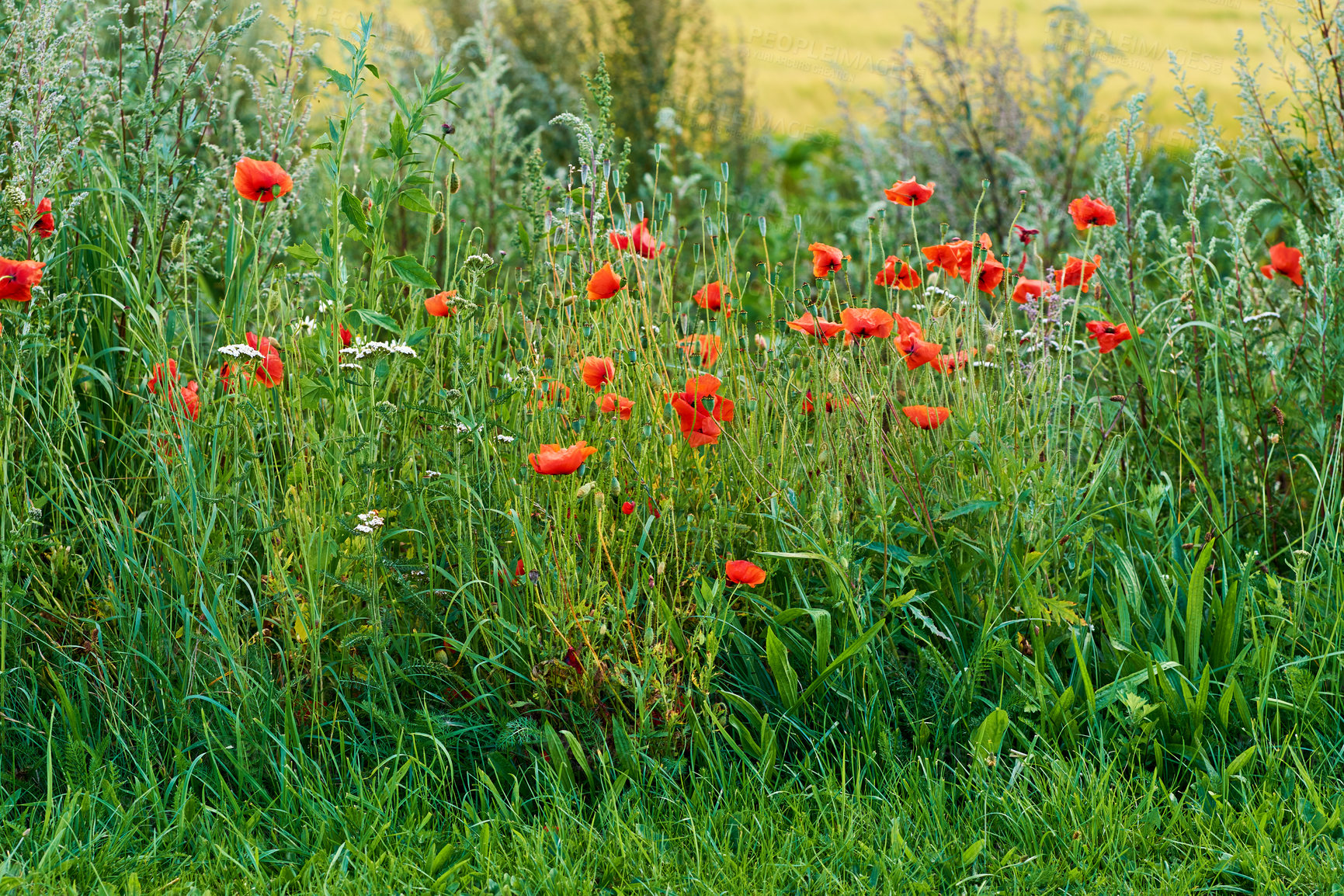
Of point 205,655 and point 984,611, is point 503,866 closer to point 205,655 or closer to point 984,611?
point 205,655

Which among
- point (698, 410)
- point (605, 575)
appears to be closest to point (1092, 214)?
point (698, 410)

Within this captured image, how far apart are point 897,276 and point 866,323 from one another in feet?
0.91

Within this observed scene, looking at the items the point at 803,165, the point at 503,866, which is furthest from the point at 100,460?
the point at 803,165

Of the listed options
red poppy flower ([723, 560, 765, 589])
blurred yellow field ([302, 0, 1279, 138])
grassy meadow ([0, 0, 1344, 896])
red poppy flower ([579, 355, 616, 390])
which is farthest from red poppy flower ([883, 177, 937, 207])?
blurred yellow field ([302, 0, 1279, 138])

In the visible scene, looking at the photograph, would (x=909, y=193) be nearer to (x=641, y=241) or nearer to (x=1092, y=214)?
(x=1092, y=214)

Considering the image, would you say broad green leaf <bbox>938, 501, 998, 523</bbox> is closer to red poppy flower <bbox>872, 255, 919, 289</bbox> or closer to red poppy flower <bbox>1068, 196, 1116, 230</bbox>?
red poppy flower <bbox>872, 255, 919, 289</bbox>

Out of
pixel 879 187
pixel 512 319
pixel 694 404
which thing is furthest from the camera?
pixel 879 187

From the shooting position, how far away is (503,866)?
1.82 meters

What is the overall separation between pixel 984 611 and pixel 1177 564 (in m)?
0.44

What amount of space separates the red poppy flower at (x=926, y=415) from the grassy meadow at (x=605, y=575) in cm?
1

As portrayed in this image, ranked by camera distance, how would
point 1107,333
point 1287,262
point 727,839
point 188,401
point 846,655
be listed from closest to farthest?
point 727,839
point 846,655
point 188,401
point 1107,333
point 1287,262

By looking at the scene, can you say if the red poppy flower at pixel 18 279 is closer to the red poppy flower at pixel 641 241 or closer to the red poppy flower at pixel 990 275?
the red poppy flower at pixel 641 241

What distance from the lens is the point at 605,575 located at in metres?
2.23

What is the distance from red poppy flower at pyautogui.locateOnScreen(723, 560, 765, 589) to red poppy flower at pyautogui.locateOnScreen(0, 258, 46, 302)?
4.55 feet
